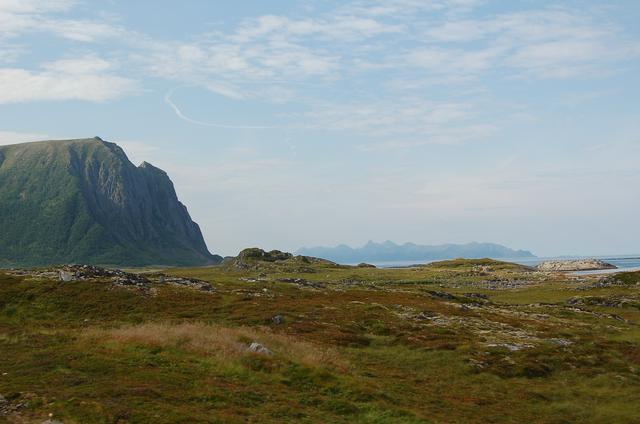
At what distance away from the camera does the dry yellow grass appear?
31531 mm

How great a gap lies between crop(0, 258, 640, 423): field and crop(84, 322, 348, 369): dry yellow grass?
13cm

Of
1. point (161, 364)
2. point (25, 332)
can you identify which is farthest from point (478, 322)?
point (25, 332)

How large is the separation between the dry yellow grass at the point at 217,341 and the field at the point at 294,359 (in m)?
0.13

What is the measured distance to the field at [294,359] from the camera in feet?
76.2

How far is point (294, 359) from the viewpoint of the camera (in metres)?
31.4

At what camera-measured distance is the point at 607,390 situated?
3419cm

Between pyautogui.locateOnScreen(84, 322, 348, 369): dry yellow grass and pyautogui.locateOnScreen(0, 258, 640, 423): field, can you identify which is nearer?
pyautogui.locateOnScreen(0, 258, 640, 423): field

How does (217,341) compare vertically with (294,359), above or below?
above

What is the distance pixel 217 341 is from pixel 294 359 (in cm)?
529

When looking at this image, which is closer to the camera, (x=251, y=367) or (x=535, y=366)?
(x=251, y=367)

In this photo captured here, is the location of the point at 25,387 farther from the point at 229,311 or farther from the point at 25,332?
the point at 229,311

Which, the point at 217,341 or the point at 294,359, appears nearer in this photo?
the point at 294,359

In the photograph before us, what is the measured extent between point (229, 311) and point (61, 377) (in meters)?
29.5

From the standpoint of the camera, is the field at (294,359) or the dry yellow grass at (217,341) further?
the dry yellow grass at (217,341)
